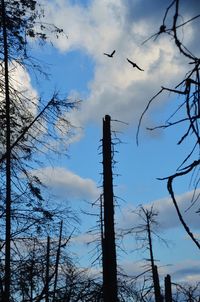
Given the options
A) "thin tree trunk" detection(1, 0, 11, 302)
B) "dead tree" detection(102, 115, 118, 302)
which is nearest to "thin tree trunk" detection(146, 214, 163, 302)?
"dead tree" detection(102, 115, 118, 302)

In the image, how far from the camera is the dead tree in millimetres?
15175

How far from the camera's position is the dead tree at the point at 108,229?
15175 millimetres

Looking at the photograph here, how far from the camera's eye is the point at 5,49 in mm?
13359

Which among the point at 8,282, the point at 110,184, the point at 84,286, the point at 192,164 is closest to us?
the point at 192,164

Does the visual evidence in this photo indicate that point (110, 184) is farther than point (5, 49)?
Yes

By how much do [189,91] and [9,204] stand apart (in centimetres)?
1153

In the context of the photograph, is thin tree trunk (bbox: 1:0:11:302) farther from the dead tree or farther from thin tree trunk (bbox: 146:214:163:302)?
thin tree trunk (bbox: 146:214:163:302)

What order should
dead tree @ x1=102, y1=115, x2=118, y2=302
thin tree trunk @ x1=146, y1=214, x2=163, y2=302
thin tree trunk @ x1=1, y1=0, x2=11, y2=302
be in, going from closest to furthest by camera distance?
1. thin tree trunk @ x1=1, y1=0, x2=11, y2=302
2. dead tree @ x1=102, y1=115, x2=118, y2=302
3. thin tree trunk @ x1=146, y1=214, x2=163, y2=302

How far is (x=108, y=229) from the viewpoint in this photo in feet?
53.6

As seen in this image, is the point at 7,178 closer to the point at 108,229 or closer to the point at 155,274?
the point at 108,229

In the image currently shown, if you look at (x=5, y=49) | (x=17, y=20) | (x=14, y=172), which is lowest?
(x=14, y=172)

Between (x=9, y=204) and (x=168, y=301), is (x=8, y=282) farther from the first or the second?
(x=168, y=301)

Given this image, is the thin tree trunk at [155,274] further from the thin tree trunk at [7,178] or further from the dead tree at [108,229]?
the thin tree trunk at [7,178]

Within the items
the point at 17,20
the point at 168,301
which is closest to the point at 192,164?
the point at 17,20
